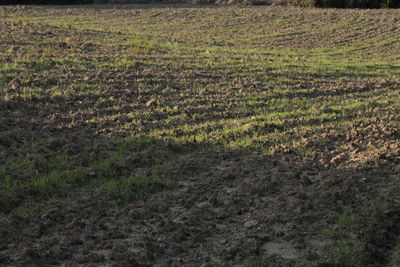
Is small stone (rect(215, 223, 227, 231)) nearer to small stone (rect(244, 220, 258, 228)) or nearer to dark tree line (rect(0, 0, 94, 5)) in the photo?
small stone (rect(244, 220, 258, 228))

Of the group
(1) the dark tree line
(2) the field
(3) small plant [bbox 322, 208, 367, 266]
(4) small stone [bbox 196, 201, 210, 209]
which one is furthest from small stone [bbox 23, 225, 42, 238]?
(1) the dark tree line

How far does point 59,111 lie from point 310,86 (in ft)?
23.0

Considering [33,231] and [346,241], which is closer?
[346,241]

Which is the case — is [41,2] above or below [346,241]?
above

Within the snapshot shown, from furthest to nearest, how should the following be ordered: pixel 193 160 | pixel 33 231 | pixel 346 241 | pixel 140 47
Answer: pixel 140 47
pixel 193 160
pixel 33 231
pixel 346 241

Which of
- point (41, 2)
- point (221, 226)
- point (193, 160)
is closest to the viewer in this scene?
point (221, 226)

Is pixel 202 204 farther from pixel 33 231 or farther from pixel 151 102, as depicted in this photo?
pixel 151 102

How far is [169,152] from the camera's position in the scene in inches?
358

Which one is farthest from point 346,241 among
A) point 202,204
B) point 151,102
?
point 151,102

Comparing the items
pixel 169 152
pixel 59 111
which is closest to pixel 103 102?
pixel 59 111

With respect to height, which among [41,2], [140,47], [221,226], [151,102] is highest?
[41,2]

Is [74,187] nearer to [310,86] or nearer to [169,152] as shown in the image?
[169,152]

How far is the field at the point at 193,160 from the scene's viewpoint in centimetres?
597

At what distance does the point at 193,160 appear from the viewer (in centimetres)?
872
